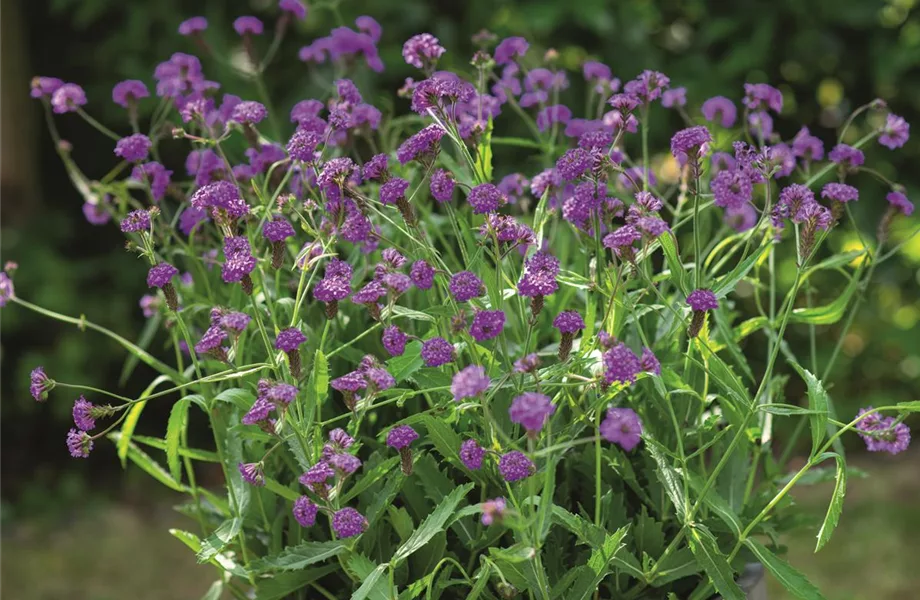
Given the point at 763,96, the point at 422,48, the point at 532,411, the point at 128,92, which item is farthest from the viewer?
the point at 128,92

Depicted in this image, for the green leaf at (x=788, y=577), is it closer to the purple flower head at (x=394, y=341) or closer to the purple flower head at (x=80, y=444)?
the purple flower head at (x=394, y=341)

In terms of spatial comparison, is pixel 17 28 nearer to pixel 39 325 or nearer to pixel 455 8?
pixel 39 325

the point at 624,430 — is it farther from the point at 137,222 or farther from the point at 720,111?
the point at 720,111

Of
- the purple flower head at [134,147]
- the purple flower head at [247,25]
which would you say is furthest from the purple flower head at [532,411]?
the purple flower head at [247,25]

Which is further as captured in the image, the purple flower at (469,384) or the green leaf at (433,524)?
the green leaf at (433,524)

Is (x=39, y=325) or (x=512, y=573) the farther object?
(x=39, y=325)

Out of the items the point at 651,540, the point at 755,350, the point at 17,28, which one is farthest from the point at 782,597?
the point at 17,28

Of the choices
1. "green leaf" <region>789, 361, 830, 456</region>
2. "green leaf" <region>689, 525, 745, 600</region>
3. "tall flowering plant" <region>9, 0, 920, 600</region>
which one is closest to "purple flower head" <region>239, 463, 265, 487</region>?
"tall flowering plant" <region>9, 0, 920, 600</region>

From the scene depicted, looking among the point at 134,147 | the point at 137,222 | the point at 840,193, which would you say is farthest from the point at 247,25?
the point at 840,193
